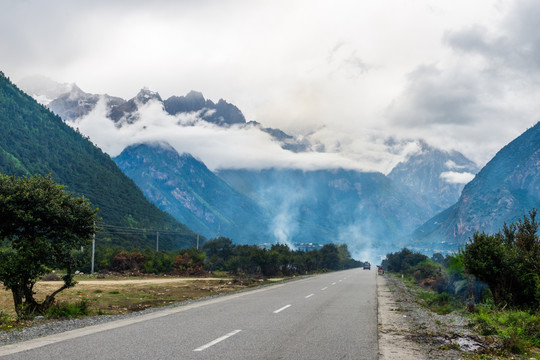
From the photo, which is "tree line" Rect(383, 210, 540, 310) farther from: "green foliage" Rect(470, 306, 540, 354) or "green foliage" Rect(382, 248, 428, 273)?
"green foliage" Rect(382, 248, 428, 273)

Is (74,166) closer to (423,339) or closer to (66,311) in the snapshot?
(66,311)

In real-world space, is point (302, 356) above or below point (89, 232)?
below

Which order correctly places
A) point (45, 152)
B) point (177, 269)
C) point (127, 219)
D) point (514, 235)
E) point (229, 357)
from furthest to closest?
point (45, 152)
point (127, 219)
point (177, 269)
point (514, 235)
point (229, 357)

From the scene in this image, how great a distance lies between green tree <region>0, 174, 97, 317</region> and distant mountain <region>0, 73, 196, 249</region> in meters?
96.0

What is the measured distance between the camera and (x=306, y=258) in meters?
95.5

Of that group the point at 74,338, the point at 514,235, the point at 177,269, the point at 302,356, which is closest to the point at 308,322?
the point at 302,356

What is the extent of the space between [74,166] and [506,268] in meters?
152

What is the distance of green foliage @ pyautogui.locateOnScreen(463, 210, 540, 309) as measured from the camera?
1856cm

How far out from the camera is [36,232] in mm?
15977

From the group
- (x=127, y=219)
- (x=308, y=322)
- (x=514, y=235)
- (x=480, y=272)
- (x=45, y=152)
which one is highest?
(x=45, y=152)

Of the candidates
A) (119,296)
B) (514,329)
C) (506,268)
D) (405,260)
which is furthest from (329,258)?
(514,329)

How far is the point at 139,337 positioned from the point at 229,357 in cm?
335

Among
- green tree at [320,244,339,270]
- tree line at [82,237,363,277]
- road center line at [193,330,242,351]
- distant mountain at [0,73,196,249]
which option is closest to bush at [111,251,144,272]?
tree line at [82,237,363,277]

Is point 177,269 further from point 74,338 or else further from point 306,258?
point 74,338
